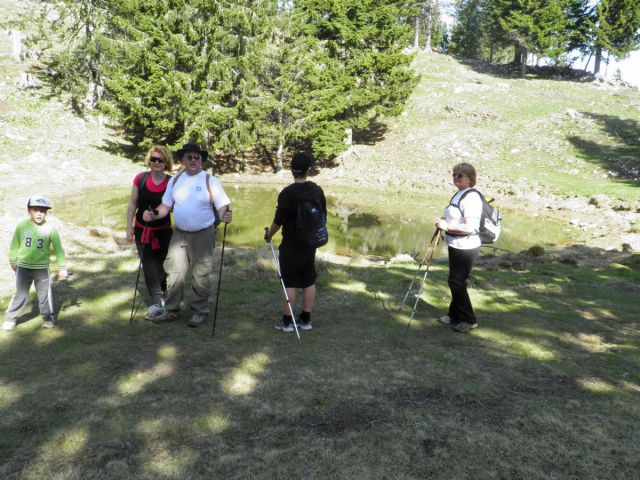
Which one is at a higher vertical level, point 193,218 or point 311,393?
point 193,218

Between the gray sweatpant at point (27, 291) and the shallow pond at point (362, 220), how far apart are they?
9.30 m

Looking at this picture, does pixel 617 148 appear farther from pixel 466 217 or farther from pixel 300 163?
pixel 300 163

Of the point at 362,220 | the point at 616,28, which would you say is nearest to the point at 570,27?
the point at 616,28

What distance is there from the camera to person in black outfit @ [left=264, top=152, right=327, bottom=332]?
563 centimetres

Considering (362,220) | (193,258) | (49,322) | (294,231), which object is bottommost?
(362,220)

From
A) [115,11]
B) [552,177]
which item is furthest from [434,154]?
[115,11]

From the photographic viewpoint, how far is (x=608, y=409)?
4.43 meters

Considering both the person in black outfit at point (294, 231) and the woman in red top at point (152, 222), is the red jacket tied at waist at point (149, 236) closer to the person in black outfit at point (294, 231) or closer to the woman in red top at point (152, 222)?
the woman in red top at point (152, 222)

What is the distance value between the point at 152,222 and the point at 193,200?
842mm

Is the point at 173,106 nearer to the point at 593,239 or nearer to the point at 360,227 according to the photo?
the point at 360,227

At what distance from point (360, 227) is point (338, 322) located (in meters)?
13.0

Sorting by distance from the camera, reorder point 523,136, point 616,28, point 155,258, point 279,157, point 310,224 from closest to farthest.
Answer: point 310,224, point 155,258, point 279,157, point 523,136, point 616,28

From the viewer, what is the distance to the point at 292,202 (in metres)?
5.70

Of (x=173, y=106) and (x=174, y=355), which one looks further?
(x=173, y=106)
